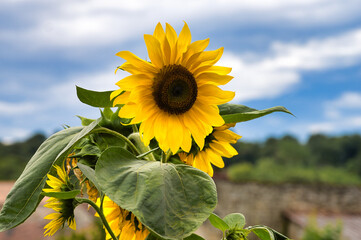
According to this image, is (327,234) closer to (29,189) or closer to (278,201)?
(278,201)

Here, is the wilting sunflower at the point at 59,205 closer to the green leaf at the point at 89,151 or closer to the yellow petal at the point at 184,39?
the green leaf at the point at 89,151

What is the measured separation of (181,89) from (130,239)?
26 centimetres

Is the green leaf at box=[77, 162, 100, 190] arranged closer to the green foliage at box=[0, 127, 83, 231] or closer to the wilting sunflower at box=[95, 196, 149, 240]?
the green foliage at box=[0, 127, 83, 231]

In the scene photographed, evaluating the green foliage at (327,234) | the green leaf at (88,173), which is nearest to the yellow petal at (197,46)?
the green leaf at (88,173)

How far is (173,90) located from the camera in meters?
0.65

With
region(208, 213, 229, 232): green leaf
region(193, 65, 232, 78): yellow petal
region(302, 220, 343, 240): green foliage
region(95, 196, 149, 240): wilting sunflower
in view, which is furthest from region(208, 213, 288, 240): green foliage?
region(302, 220, 343, 240): green foliage

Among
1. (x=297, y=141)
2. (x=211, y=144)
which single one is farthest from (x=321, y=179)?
(x=211, y=144)

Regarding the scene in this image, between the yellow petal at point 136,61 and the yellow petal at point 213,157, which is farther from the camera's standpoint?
the yellow petal at point 213,157

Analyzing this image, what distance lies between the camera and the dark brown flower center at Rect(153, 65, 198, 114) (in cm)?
64

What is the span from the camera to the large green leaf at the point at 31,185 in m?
0.56

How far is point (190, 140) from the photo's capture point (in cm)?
64

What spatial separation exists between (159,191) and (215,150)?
0.24m

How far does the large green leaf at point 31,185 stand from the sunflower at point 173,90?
0.07m

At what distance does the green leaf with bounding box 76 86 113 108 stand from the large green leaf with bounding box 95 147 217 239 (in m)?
0.12
